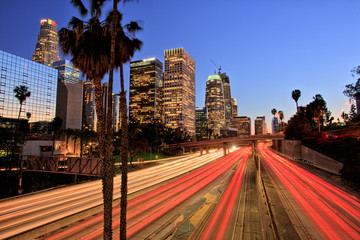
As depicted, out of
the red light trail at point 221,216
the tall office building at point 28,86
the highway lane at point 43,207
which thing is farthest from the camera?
the tall office building at point 28,86

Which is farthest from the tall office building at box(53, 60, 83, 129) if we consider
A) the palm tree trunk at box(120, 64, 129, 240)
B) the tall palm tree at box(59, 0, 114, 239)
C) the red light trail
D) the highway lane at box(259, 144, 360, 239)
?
the highway lane at box(259, 144, 360, 239)

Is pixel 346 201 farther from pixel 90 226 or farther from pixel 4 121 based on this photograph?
pixel 4 121

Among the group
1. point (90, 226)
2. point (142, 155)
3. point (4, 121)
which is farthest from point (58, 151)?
point (90, 226)

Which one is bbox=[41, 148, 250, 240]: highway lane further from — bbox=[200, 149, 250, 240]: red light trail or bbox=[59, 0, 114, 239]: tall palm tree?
bbox=[59, 0, 114, 239]: tall palm tree

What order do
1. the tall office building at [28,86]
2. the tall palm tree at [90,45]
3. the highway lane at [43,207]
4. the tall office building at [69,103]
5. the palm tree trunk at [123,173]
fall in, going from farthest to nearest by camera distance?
the tall office building at [69,103] → the tall office building at [28,86] → the highway lane at [43,207] → the tall palm tree at [90,45] → the palm tree trunk at [123,173]

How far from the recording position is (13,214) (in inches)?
706

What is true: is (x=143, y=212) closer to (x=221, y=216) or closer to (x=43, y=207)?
(x=221, y=216)

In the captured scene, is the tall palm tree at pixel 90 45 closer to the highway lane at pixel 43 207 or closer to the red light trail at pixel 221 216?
the red light trail at pixel 221 216

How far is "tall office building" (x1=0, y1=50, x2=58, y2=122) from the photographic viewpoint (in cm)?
8838

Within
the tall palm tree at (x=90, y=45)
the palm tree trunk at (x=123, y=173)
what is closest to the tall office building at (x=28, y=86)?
the tall palm tree at (x=90, y=45)

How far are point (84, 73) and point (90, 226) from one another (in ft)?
38.0

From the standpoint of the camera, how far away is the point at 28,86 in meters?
96.7

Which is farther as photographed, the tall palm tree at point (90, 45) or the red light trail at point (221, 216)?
the red light trail at point (221, 216)

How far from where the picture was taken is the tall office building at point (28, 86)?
88.4 metres
